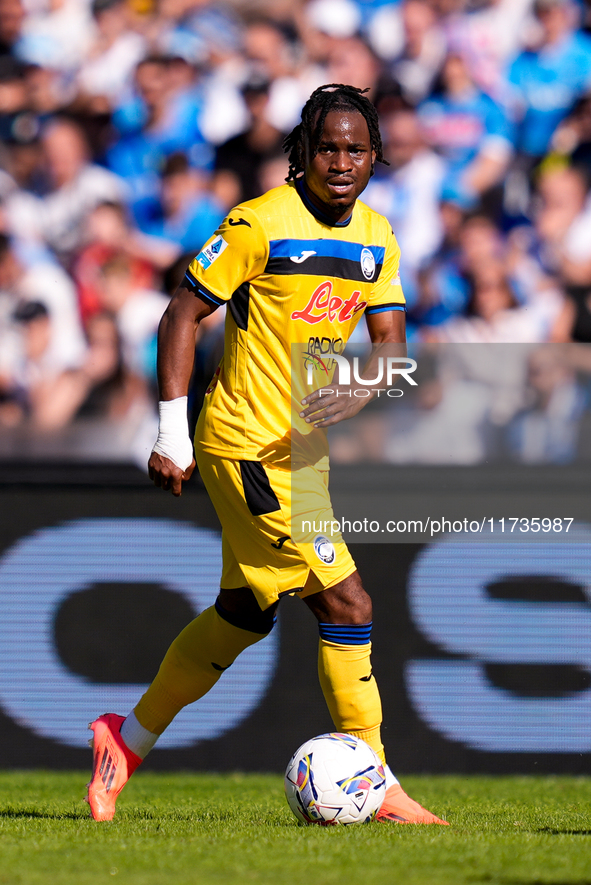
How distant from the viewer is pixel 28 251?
6.30 m

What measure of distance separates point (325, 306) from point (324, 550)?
0.75m

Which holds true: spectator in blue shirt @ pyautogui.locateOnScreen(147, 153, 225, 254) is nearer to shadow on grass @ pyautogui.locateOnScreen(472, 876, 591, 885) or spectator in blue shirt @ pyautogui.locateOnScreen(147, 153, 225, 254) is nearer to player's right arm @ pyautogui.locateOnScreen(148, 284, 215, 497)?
player's right arm @ pyautogui.locateOnScreen(148, 284, 215, 497)

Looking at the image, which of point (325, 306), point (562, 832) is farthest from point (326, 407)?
point (562, 832)

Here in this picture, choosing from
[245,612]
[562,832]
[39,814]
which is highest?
[245,612]

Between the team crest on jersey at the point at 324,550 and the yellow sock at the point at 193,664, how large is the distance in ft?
1.18

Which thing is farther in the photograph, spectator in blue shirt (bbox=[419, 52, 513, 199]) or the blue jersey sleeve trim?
spectator in blue shirt (bbox=[419, 52, 513, 199])

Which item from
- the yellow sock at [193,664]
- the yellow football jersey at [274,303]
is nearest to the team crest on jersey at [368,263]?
the yellow football jersey at [274,303]

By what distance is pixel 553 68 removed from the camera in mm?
6719

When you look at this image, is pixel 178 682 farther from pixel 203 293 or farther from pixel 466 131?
pixel 466 131

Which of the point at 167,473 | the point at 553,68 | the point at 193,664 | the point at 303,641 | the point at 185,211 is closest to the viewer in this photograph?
the point at 167,473

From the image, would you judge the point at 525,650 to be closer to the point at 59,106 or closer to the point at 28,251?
the point at 28,251

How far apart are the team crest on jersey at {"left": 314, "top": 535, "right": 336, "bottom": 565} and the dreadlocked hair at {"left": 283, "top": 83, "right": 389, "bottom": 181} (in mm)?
1133

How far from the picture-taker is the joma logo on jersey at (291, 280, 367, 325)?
339 cm

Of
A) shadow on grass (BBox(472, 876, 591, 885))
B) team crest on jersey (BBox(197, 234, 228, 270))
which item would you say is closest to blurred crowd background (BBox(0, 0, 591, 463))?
team crest on jersey (BBox(197, 234, 228, 270))
